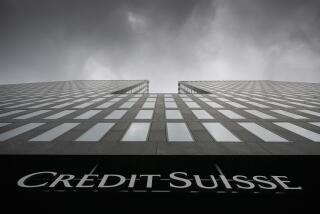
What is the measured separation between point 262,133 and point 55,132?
14770mm

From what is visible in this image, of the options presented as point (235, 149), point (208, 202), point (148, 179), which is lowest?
point (208, 202)

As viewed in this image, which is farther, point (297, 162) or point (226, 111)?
point (226, 111)

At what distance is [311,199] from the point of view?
9156mm

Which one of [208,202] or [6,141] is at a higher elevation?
[6,141]

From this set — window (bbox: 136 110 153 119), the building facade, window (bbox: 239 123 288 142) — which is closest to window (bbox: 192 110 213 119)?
the building facade

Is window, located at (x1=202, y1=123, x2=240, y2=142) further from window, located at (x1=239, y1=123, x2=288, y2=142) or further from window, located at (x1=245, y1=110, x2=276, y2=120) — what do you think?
window, located at (x1=245, y1=110, x2=276, y2=120)

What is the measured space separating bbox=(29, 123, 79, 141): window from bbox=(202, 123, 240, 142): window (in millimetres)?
10620

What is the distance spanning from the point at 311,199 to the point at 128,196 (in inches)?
327

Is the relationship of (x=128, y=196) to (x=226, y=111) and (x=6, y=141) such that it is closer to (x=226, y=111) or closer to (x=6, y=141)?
(x=6, y=141)

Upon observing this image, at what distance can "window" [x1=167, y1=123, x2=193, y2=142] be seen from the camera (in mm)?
13242

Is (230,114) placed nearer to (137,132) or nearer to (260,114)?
(260,114)

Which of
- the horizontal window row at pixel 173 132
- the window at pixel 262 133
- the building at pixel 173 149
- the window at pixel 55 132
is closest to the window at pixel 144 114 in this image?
the building at pixel 173 149

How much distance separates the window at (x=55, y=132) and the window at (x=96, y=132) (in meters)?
1.73

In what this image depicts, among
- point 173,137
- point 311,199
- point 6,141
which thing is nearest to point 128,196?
point 173,137
